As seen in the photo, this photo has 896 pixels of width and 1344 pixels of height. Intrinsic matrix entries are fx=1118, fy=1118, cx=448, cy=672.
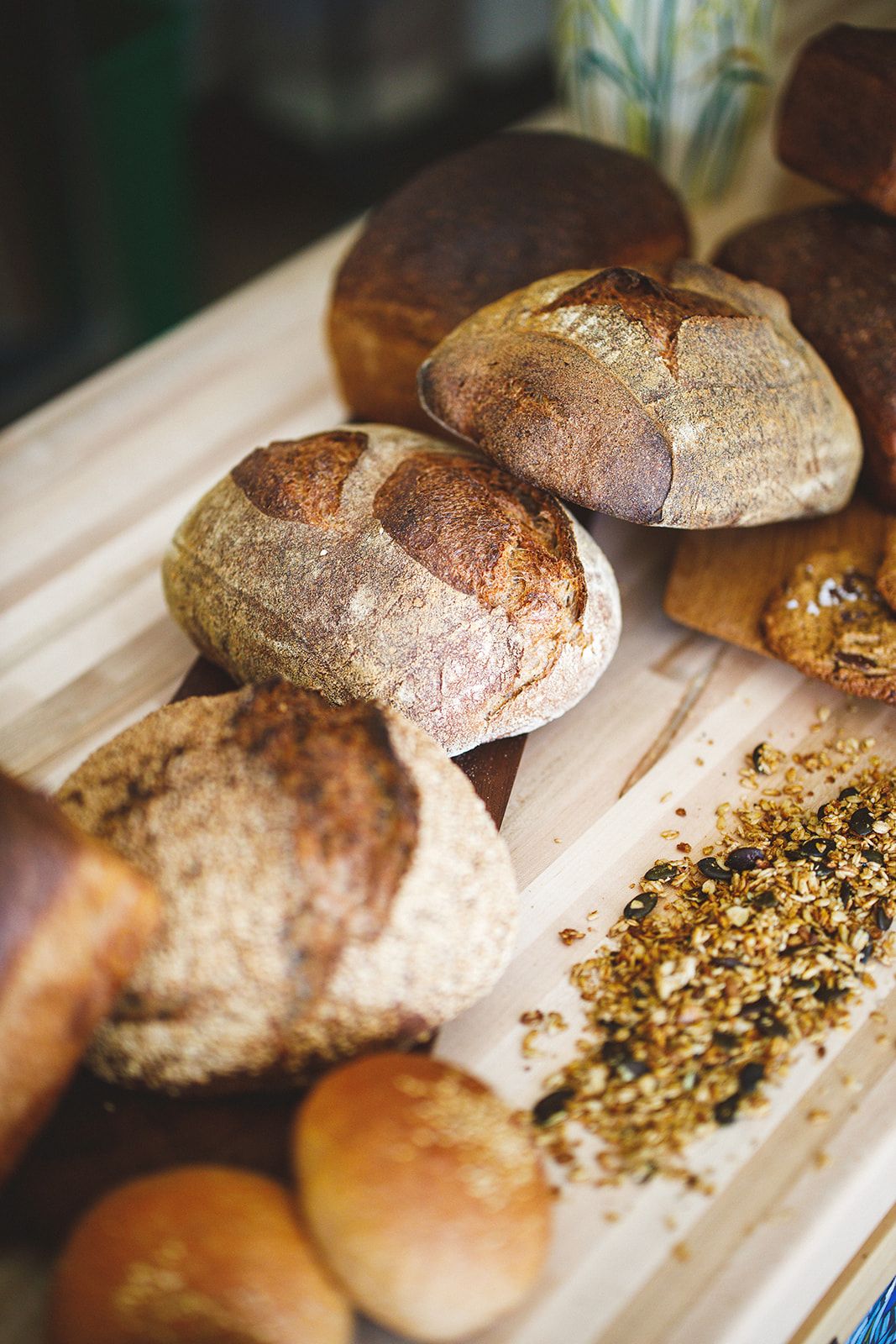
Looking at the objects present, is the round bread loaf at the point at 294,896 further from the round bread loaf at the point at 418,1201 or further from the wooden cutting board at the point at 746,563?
the wooden cutting board at the point at 746,563

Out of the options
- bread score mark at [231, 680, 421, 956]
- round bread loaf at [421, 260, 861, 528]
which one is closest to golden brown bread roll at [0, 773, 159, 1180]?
bread score mark at [231, 680, 421, 956]

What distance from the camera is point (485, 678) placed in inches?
53.8

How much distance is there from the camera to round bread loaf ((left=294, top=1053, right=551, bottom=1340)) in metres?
0.90

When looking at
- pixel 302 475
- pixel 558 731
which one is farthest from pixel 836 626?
pixel 302 475

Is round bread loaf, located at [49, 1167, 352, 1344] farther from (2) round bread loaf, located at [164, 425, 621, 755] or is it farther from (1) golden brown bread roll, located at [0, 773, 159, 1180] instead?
(2) round bread loaf, located at [164, 425, 621, 755]

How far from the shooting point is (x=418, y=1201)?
91 centimetres

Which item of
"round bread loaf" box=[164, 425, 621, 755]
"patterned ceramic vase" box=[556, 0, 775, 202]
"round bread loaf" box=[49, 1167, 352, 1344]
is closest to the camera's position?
"round bread loaf" box=[49, 1167, 352, 1344]

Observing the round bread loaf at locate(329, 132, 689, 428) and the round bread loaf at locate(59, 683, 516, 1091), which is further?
the round bread loaf at locate(329, 132, 689, 428)

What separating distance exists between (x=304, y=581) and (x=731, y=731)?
25.1 inches

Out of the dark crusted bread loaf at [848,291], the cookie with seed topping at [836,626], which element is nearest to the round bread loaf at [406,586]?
the cookie with seed topping at [836,626]

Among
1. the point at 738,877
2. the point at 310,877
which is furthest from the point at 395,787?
the point at 738,877

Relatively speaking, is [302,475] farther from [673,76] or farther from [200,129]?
[200,129]

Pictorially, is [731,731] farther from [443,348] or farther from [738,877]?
[443,348]

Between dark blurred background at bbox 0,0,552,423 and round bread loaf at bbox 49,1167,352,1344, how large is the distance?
6.23 feet
